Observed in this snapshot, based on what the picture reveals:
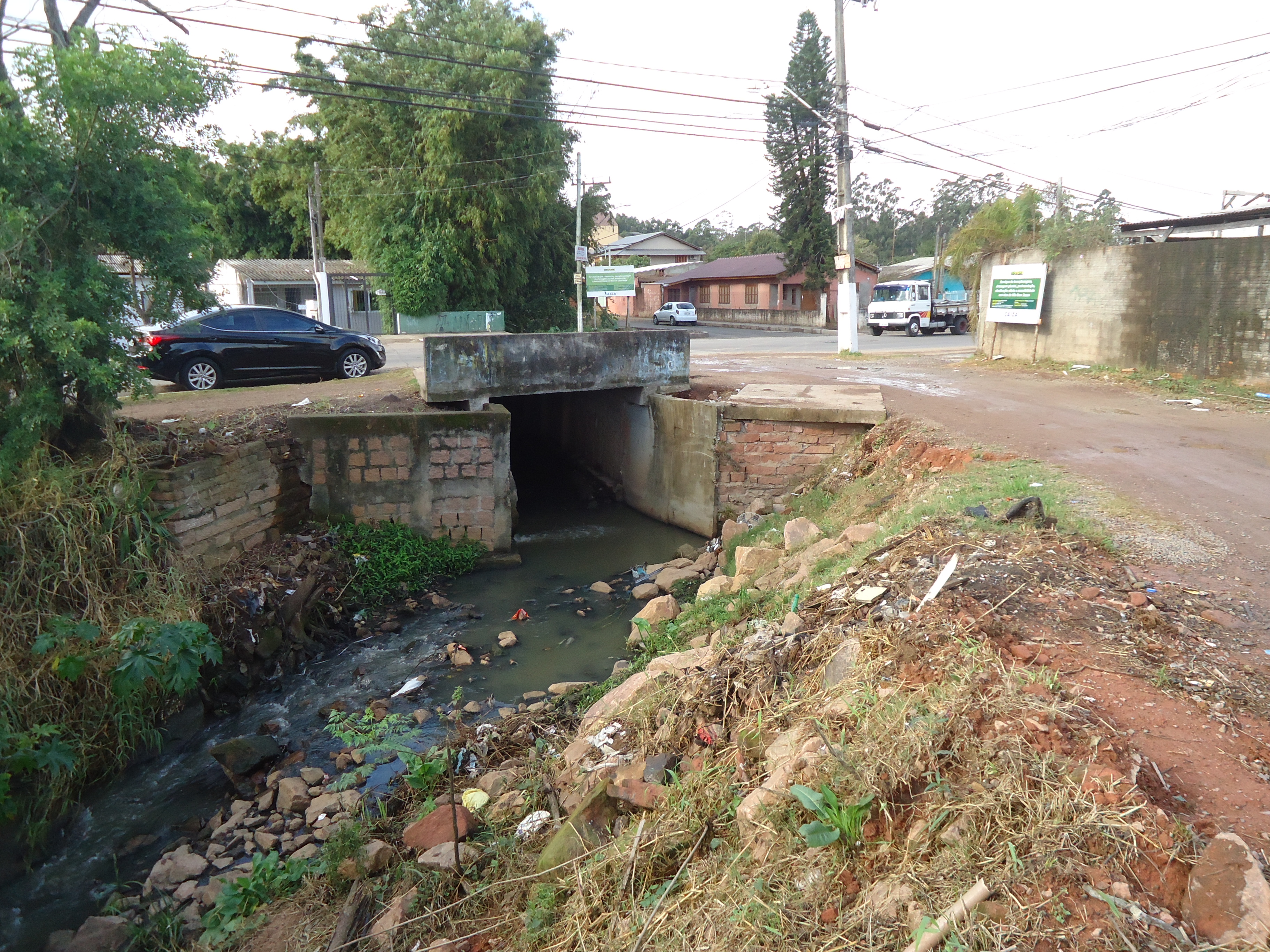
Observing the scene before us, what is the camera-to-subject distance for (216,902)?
443 centimetres

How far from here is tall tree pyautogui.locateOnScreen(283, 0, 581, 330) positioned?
2328 centimetres

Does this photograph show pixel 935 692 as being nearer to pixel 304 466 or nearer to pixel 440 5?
pixel 304 466

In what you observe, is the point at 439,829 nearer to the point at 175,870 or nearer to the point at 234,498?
the point at 175,870

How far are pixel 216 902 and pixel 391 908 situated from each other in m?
1.30

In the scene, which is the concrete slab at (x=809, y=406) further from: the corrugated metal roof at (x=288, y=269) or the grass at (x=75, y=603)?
the corrugated metal roof at (x=288, y=269)

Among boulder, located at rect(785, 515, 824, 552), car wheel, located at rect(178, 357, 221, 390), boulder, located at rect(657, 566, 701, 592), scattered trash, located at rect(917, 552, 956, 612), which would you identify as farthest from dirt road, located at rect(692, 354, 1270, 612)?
car wheel, located at rect(178, 357, 221, 390)

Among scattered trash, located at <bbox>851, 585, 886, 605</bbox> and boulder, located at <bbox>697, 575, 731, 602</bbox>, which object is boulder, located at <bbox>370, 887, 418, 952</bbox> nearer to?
scattered trash, located at <bbox>851, 585, 886, 605</bbox>

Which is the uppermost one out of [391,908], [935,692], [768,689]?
[935,692]

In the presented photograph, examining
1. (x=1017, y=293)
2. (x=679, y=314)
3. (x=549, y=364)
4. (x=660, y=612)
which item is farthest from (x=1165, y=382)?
(x=679, y=314)

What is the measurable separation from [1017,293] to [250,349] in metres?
13.6

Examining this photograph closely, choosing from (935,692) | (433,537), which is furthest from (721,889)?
(433,537)

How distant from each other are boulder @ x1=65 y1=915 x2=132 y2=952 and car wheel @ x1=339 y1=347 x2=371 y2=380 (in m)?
9.96

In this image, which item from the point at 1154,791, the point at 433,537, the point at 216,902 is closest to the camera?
the point at 1154,791

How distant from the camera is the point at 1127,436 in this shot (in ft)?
28.8
